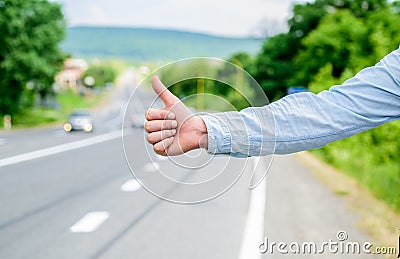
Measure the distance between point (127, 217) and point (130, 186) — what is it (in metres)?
2.08

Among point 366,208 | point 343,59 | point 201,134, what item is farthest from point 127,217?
point 343,59

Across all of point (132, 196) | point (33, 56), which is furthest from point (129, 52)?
point (33, 56)

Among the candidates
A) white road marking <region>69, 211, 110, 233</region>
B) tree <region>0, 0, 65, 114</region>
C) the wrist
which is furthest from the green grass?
tree <region>0, 0, 65, 114</region>

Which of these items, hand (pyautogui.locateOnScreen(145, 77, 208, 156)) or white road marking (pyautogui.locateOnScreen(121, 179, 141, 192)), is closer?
hand (pyautogui.locateOnScreen(145, 77, 208, 156))

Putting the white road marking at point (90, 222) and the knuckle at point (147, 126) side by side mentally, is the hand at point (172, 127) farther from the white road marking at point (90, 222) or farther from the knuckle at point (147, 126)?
the white road marking at point (90, 222)

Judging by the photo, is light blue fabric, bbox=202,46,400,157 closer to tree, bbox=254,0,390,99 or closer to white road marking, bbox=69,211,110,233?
white road marking, bbox=69,211,110,233

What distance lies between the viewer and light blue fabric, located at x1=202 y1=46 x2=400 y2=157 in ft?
3.80

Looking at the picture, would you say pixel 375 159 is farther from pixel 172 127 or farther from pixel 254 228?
pixel 172 127

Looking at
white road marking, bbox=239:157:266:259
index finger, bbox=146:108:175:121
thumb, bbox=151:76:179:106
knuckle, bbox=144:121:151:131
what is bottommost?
white road marking, bbox=239:157:266:259

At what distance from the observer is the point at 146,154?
1.33 m

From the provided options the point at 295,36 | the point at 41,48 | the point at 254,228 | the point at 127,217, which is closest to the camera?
the point at 254,228

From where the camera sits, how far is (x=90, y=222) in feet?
14.8

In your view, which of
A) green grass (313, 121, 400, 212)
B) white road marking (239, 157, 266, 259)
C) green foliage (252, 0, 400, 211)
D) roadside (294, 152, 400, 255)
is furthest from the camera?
green foliage (252, 0, 400, 211)

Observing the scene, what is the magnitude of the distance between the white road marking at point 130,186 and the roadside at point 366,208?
1944 millimetres
